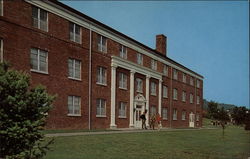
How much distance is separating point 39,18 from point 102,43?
7895 mm

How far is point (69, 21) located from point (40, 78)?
5.68m

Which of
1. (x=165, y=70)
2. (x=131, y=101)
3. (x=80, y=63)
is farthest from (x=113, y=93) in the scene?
(x=165, y=70)

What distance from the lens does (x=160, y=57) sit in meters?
40.3

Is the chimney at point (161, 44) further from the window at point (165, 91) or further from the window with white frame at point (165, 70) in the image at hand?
the window at point (165, 91)

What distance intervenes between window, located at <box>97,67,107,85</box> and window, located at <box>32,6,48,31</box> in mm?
7143

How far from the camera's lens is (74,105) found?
77.7ft

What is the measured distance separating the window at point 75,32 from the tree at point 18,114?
17885 mm

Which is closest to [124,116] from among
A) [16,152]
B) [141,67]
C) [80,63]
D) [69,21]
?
[141,67]

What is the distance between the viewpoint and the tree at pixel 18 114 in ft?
19.2

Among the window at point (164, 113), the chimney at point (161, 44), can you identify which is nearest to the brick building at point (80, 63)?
the window at point (164, 113)

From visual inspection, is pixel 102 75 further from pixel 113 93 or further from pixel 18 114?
pixel 18 114

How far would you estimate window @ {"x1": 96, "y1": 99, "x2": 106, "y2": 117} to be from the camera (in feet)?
86.8

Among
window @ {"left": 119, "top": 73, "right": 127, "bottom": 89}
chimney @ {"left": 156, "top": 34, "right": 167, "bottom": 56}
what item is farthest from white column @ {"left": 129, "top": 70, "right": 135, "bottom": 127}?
chimney @ {"left": 156, "top": 34, "right": 167, "bottom": 56}

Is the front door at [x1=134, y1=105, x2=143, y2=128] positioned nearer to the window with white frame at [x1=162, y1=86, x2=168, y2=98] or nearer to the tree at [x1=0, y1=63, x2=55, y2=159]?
the window with white frame at [x1=162, y1=86, x2=168, y2=98]
